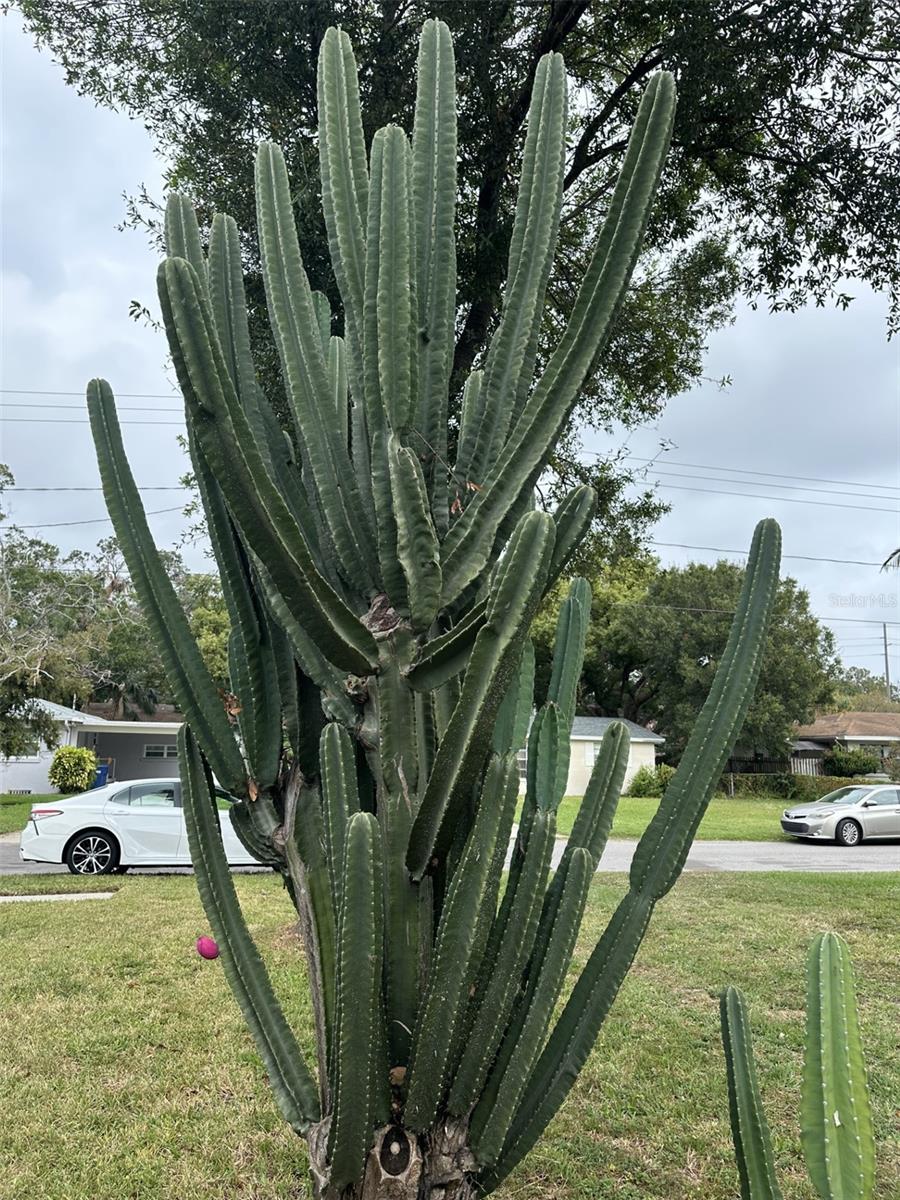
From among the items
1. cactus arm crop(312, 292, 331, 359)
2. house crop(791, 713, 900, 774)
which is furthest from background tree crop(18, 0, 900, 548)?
house crop(791, 713, 900, 774)

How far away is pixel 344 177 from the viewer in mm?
2346

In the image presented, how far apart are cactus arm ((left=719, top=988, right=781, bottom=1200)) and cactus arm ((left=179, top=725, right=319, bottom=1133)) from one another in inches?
33.5

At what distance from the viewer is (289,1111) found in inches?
75.7

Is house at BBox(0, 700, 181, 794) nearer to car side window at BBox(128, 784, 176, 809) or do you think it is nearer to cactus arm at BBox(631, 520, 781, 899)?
car side window at BBox(128, 784, 176, 809)

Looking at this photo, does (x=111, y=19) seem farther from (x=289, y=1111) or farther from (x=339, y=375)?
(x=289, y=1111)

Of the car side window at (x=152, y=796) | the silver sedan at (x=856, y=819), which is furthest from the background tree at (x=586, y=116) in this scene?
the silver sedan at (x=856, y=819)

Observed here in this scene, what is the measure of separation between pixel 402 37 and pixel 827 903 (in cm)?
955

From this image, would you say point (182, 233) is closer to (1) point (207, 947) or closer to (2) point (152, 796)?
(1) point (207, 947)

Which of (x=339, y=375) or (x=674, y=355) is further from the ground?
(x=674, y=355)

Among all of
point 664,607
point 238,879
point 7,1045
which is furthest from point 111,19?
point 664,607

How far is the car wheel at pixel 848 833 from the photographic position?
18.8 metres

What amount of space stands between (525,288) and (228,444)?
0.90 metres

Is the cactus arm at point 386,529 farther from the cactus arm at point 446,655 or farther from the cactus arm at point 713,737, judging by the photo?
the cactus arm at point 713,737

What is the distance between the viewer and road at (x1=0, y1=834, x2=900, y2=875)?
44.5 ft
